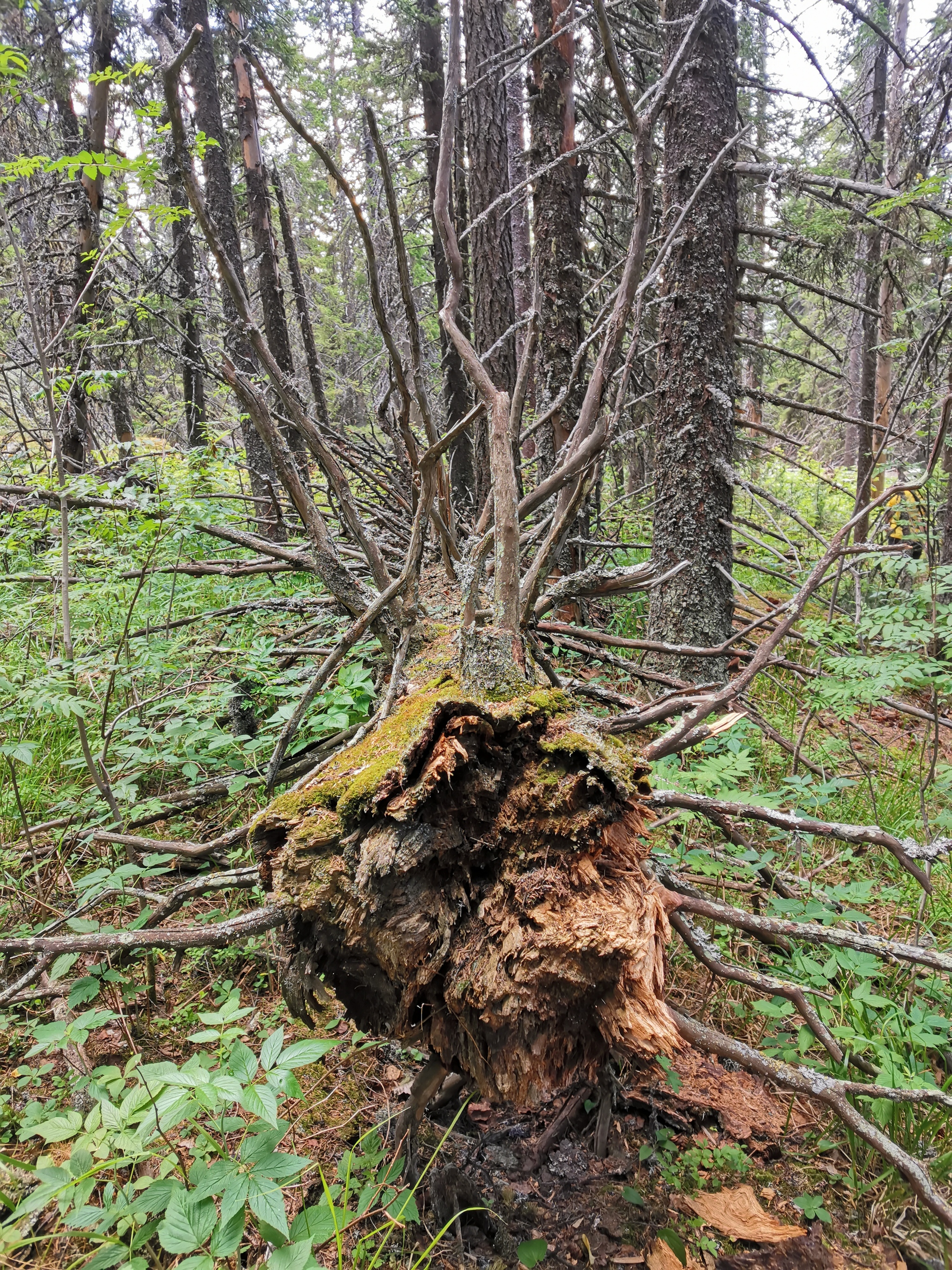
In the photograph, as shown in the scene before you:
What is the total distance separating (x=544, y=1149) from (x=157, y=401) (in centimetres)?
1699

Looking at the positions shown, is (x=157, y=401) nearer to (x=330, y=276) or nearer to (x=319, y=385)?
(x=330, y=276)

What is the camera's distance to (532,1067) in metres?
1.29

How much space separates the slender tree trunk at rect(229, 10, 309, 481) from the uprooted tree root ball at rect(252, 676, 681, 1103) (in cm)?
745

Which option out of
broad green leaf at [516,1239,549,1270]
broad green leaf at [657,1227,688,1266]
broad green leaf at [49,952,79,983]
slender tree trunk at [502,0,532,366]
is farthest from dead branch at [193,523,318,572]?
slender tree trunk at [502,0,532,366]

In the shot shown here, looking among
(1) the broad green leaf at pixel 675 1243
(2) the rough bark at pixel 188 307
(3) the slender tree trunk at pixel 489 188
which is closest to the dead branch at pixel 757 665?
(1) the broad green leaf at pixel 675 1243

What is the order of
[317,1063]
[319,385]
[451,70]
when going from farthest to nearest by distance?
[319,385] < [317,1063] < [451,70]

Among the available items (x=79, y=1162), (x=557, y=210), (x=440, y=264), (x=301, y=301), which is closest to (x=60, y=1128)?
(x=79, y=1162)

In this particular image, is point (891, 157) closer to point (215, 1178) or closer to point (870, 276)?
point (870, 276)

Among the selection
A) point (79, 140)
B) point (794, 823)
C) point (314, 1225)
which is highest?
point (79, 140)

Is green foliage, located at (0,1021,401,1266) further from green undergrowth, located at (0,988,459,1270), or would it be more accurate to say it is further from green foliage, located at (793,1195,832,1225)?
green foliage, located at (793,1195,832,1225)

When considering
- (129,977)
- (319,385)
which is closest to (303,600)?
(129,977)

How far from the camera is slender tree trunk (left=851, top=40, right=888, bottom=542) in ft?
16.3

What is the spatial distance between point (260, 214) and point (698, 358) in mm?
7606

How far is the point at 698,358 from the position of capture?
12.1 ft
